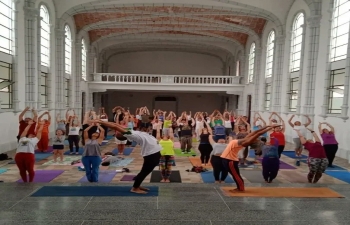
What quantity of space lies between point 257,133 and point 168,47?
2577cm

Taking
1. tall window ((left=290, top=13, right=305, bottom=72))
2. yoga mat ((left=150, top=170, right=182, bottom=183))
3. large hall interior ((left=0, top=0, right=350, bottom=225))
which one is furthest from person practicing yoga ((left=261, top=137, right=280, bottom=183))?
tall window ((left=290, top=13, right=305, bottom=72))

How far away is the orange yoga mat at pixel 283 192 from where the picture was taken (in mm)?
5445

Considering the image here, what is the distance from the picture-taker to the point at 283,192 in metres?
5.65

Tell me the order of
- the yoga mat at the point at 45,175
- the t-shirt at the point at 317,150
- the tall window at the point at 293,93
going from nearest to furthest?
the t-shirt at the point at 317,150 → the yoga mat at the point at 45,175 → the tall window at the point at 293,93

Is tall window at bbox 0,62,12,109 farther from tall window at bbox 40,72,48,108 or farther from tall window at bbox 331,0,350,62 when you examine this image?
tall window at bbox 331,0,350,62

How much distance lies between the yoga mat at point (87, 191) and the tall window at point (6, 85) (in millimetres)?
7551

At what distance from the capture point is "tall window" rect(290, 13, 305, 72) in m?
15.9

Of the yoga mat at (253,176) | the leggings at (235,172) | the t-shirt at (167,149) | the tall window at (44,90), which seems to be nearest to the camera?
the leggings at (235,172)

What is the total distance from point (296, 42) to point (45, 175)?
47.5ft

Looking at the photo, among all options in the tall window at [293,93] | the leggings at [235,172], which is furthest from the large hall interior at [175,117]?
the tall window at [293,93]

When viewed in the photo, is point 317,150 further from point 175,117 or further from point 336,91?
point 175,117

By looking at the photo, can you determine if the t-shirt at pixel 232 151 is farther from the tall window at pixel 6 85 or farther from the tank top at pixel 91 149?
the tall window at pixel 6 85

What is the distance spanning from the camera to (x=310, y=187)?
20.1ft

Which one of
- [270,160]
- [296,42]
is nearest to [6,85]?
[270,160]
